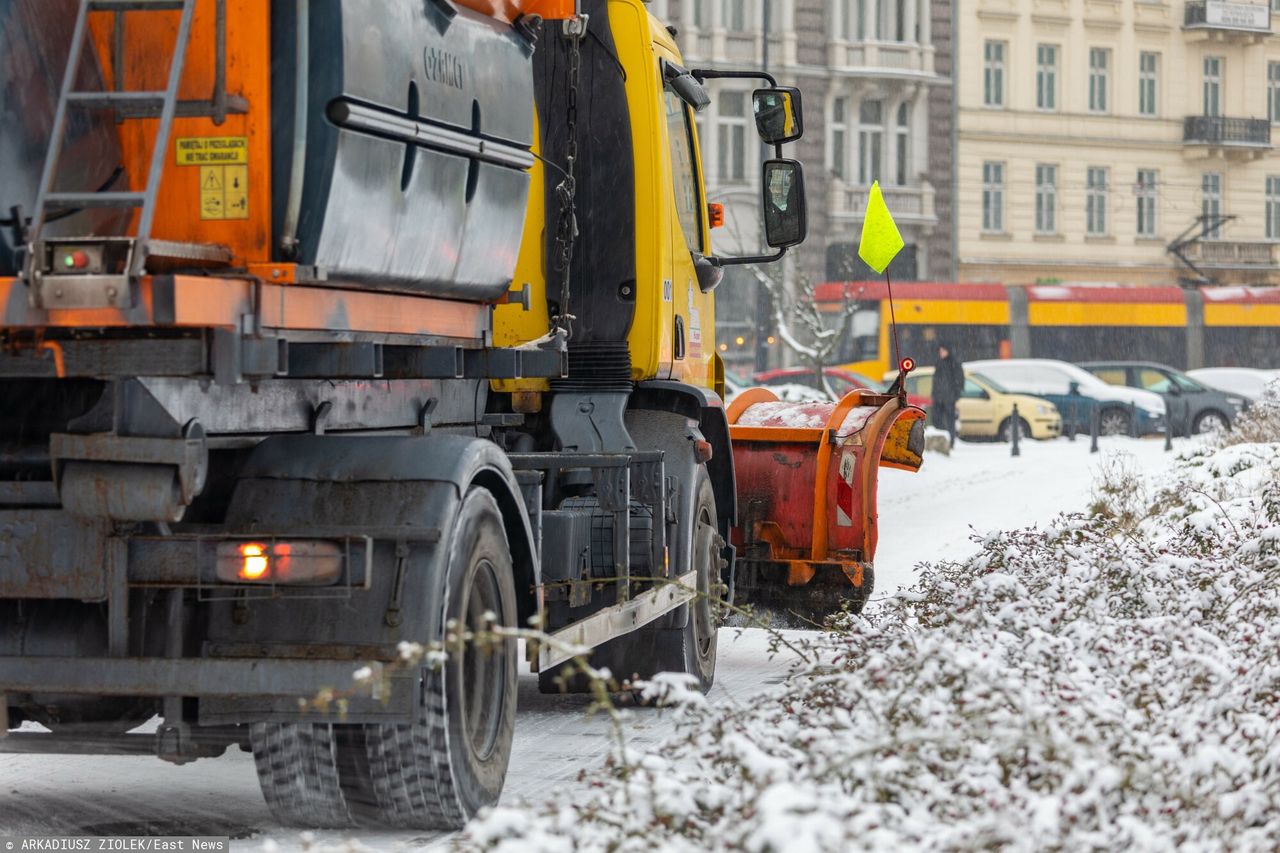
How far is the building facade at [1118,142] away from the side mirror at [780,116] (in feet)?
157

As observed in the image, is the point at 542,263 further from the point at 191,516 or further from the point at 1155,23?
the point at 1155,23

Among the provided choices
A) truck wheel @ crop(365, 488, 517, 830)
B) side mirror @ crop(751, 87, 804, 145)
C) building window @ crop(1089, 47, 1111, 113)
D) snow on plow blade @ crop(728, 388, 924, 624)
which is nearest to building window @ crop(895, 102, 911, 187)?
building window @ crop(1089, 47, 1111, 113)

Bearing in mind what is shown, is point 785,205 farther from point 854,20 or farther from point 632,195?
point 854,20

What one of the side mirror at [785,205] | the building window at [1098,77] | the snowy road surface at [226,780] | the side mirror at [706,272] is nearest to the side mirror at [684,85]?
the side mirror at [785,205]

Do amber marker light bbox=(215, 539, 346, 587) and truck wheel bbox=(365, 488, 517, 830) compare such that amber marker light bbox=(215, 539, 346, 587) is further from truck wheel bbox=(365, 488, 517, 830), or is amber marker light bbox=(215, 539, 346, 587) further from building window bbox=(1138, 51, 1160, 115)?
building window bbox=(1138, 51, 1160, 115)

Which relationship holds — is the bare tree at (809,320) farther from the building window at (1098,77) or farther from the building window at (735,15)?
the building window at (1098,77)

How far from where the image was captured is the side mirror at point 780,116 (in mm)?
9047

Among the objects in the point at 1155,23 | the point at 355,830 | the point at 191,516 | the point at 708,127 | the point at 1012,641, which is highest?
the point at 1155,23

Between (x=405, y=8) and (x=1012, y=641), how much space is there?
8.53 ft

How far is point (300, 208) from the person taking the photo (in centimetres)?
532

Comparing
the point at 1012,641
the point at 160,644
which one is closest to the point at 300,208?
the point at 160,644

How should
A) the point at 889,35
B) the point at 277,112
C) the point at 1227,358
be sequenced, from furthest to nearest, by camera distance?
1. the point at 889,35
2. the point at 1227,358
3. the point at 277,112

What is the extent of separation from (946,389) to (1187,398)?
717 cm

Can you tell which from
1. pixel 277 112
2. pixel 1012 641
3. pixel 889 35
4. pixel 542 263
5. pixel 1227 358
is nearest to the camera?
pixel 277 112
